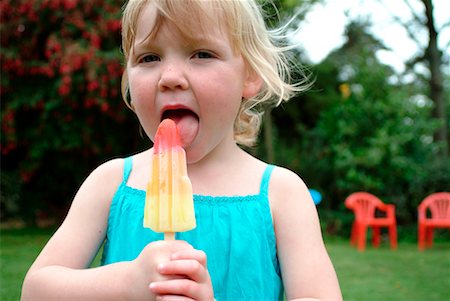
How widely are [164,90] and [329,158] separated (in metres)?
12.8

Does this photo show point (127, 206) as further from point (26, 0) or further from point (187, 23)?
point (26, 0)

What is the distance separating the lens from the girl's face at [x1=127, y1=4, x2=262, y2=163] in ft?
5.11

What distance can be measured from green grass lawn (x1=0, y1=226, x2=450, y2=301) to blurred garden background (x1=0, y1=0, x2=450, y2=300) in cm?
12

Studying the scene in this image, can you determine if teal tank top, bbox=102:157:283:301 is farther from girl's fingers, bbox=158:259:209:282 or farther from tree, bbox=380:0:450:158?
tree, bbox=380:0:450:158

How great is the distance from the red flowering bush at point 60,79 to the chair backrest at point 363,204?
497 centimetres

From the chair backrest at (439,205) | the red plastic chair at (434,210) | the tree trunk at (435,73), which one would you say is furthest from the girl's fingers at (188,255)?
the tree trunk at (435,73)

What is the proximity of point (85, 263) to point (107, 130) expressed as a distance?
11.0m

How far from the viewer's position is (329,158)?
46.2 ft

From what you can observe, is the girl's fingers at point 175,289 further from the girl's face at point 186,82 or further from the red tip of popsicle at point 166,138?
the girl's face at point 186,82

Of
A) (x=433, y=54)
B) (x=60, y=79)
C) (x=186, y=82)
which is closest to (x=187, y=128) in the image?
(x=186, y=82)

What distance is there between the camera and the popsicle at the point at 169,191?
1.32 metres

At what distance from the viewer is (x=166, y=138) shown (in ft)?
4.50

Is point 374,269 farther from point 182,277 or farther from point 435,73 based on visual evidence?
point 435,73

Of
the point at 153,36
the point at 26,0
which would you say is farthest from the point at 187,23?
the point at 26,0
